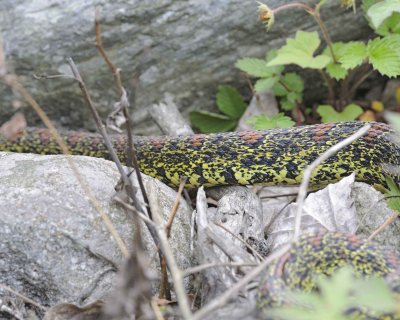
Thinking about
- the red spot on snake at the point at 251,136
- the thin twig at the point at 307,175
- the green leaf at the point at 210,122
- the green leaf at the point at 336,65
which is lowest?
the green leaf at the point at 210,122

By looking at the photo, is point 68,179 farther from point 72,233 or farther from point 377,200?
point 377,200

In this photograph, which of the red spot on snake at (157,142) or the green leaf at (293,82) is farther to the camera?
the green leaf at (293,82)

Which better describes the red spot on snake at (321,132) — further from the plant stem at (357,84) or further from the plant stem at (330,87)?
the plant stem at (357,84)

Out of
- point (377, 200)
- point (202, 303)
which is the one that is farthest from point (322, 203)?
point (202, 303)

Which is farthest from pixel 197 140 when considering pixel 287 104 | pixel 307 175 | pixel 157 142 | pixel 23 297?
pixel 307 175

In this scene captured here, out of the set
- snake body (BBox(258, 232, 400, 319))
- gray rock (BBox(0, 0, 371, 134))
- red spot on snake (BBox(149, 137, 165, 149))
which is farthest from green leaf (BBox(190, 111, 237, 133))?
snake body (BBox(258, 232, 400, 319))

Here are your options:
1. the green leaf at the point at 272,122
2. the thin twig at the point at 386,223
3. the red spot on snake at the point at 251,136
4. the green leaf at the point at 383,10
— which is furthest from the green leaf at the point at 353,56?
the thin twig at the point at 386,223

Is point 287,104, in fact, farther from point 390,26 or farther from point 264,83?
point 390,26
